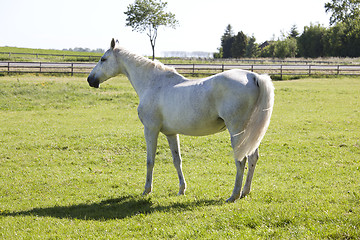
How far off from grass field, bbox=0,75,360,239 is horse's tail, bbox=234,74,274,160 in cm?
95

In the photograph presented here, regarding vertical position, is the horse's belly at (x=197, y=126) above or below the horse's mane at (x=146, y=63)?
below

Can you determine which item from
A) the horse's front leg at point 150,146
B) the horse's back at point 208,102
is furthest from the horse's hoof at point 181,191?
the horse's back at point 208,102

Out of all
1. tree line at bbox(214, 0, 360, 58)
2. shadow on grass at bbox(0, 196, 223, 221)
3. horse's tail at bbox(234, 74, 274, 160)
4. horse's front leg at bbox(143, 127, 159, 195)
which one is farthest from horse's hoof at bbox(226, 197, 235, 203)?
tree line at bbox(214, 0, 360, 58)

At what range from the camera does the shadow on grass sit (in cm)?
643

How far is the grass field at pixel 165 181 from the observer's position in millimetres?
5242

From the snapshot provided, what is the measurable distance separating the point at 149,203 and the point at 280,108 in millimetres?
14994

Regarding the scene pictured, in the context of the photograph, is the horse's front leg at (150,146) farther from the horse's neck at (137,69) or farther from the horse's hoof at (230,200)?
the horse's hoof at (230,200)

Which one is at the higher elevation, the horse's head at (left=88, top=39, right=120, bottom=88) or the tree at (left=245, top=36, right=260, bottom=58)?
the tree at (left=245, top=36, right=260, bottom=58)

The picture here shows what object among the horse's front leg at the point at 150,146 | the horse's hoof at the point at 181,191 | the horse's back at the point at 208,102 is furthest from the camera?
the horse's hoof at the point at 181,191

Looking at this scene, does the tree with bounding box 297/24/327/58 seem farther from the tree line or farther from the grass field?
the grass field

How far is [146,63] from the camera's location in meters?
7.77

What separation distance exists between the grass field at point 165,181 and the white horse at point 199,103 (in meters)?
0.93

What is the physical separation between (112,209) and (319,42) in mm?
81949

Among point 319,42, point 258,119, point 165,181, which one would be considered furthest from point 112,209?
point 319,42
